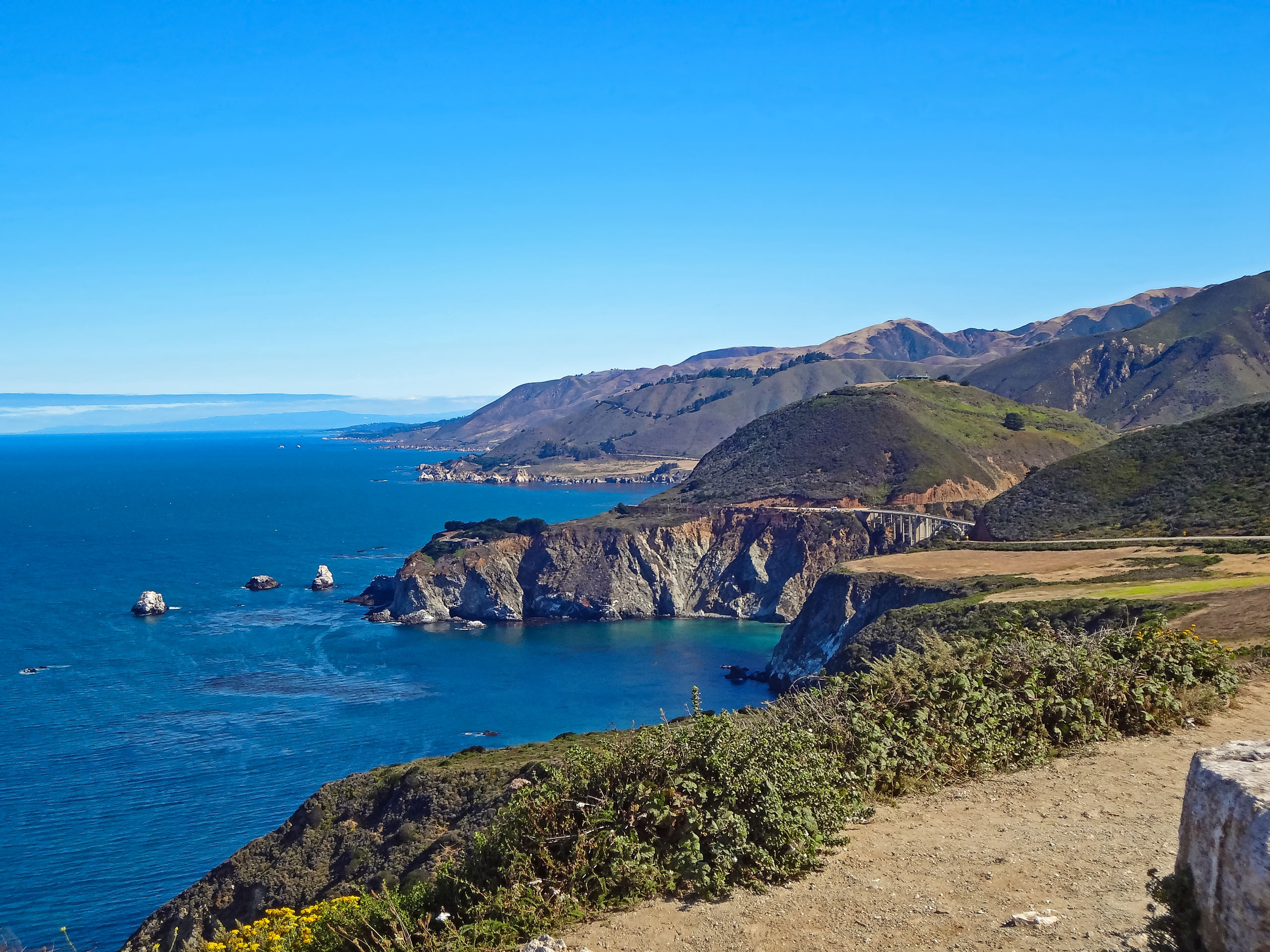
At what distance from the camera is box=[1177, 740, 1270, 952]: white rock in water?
5969 millimetres

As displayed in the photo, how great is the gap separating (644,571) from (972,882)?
8935cm

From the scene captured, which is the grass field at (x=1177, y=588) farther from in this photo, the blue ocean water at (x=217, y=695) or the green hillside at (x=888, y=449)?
the green hillside at (x=888, y=449)

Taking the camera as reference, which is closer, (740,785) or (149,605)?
(740,785)

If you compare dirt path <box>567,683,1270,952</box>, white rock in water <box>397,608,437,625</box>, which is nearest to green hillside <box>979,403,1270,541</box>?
white rock in water <box>397,608,437,625</box>

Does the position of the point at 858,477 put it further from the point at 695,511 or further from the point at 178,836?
the point at 178,836

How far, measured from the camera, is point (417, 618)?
91812 millimetres

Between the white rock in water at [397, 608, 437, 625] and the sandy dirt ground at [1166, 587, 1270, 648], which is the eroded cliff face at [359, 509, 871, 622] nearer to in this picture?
the white rock in water at [397, 608, 437, 625]

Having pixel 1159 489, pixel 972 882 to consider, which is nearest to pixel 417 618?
pixel 1159 489

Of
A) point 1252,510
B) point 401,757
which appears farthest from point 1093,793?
point 1252,510

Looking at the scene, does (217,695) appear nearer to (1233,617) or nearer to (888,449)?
(1233,617)

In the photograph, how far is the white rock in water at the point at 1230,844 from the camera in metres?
5.97

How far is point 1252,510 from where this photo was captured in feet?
185

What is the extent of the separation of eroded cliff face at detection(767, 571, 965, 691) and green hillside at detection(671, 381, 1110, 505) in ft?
113

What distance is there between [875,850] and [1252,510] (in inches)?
2236
